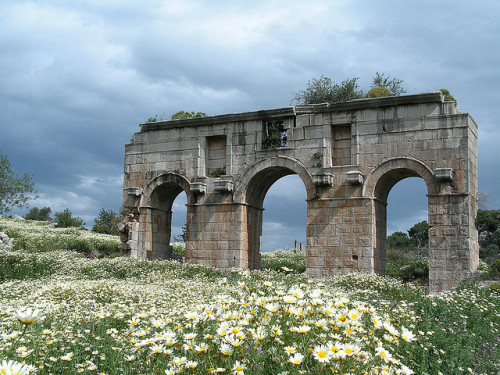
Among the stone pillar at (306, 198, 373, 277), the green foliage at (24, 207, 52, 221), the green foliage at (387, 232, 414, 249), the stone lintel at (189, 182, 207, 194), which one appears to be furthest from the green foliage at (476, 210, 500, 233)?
the green foliage at (24, 207, 52, 221)

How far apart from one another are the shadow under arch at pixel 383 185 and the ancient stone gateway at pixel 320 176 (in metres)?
0.03

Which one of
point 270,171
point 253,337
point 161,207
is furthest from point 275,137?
point 253,337

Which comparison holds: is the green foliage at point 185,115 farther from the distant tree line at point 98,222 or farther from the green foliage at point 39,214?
the green foliage at point 39,214

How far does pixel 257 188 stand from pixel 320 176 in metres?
2.70

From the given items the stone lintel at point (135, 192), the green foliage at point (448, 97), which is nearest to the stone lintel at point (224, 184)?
the stone lintel at point (135, 192)

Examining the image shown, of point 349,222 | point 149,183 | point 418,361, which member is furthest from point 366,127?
point 418,361

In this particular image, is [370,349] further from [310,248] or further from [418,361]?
[310,248]

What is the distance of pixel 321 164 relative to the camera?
57.0ft

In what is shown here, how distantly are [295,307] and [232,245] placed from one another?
13607 millimetres

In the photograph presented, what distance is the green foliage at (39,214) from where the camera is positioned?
54.0 metres

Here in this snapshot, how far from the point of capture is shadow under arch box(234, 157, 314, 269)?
17.7 m

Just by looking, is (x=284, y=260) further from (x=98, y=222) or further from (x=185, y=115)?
(x=98, y=222)

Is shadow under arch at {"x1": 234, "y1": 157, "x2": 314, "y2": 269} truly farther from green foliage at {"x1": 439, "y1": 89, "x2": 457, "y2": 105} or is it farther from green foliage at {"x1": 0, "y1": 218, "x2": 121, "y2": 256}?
green foliage at {"x1": 0, "y1": 218, "x2": 121, "y2": 256}

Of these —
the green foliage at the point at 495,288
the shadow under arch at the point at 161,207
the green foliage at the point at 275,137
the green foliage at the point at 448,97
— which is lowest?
the green foliage at the point at 495,288
